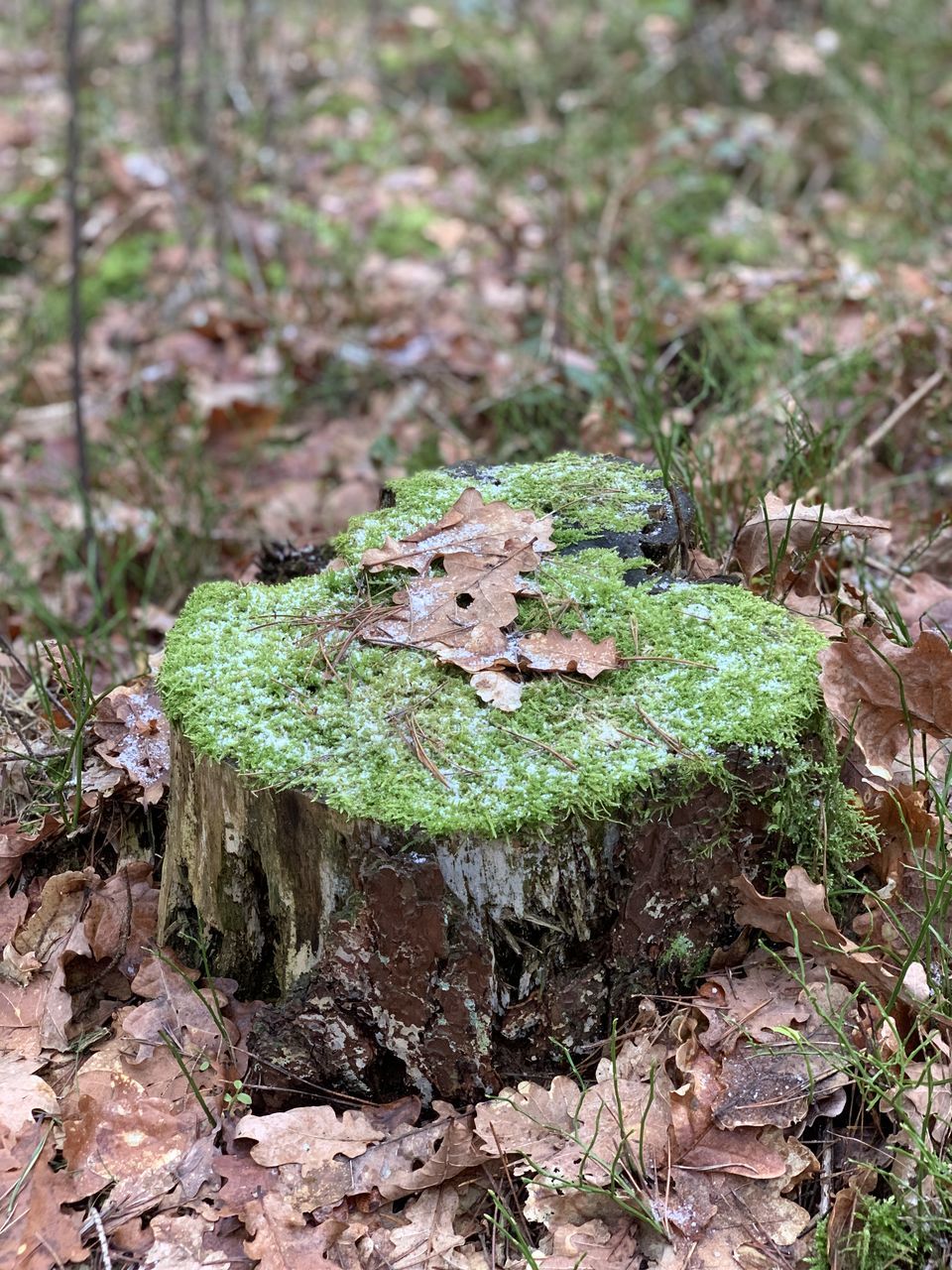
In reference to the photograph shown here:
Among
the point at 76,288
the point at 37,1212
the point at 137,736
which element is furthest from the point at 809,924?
the point at 76,288

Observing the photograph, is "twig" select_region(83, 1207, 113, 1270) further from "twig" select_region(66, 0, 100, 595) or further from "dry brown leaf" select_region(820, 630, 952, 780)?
"twig" select_region(66, 0, 100, 595)

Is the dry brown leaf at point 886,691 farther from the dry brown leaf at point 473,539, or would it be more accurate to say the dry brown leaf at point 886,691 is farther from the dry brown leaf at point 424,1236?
the dry brown leaf at point 424,1236

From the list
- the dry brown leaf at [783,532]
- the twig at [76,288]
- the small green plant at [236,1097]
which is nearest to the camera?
the small green plant at [236,1097]

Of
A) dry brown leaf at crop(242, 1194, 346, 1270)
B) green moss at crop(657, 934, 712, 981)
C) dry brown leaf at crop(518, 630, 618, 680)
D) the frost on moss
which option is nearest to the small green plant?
dry brown leaf at crop(242, 1194, 346, 1270)

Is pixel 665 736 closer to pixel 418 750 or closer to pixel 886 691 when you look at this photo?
pixel 418 750

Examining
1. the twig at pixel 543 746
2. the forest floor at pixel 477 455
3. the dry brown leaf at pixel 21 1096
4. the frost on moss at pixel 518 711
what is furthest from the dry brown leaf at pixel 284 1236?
Result: the twig at pixel 543 746

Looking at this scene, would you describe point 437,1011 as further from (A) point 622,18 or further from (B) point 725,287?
Result: (A) point 622,18
